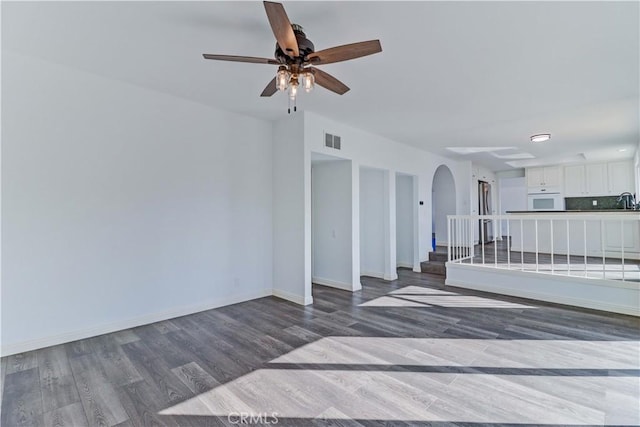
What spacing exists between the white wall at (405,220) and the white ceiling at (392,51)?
2309mm

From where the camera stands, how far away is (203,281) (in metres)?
Result: 3.98

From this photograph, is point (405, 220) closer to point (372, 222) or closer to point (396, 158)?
point (372, 222)

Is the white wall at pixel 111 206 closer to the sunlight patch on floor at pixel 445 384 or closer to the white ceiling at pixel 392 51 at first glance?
the white ceiling at pixel 392 51

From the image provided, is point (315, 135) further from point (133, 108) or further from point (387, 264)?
point (387, 264)

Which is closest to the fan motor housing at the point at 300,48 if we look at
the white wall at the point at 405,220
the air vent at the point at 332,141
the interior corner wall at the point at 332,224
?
Answer: the air vent at the point at 332,141

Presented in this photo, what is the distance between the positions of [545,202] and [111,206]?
1058cm

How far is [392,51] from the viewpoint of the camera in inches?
104

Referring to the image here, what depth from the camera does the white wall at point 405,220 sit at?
6.57 metres

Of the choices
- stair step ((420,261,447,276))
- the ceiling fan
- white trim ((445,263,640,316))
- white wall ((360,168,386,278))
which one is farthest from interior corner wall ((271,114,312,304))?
stair step ((420,261,447,276))

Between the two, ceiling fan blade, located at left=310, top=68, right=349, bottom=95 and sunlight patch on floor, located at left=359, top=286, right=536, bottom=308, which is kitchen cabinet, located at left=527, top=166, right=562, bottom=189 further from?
ceiling fan blade, located at left=310, top=68, right=349, bottom=95

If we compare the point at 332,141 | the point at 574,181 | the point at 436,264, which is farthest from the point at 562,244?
the point at 332,141

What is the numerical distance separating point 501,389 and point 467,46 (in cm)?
284

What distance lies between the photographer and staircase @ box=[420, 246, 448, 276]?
6152 millimetres

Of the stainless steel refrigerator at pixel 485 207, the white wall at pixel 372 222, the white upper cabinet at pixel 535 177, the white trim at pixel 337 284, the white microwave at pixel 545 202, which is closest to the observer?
the white trim at pixel 337 284
